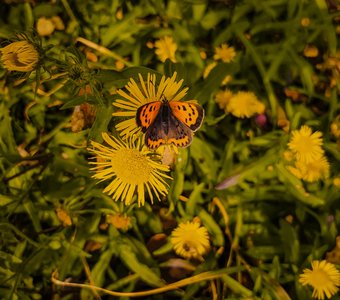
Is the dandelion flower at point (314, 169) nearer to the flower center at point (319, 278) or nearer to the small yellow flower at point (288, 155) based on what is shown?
the small yellow flower at point (288, 155)

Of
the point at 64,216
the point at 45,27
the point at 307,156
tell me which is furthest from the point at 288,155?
the point at 45,27

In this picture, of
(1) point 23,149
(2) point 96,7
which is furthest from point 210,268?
(2) point 96,7

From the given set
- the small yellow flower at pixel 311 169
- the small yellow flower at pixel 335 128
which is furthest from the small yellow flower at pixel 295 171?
the small yellow flower at pixel 335 128

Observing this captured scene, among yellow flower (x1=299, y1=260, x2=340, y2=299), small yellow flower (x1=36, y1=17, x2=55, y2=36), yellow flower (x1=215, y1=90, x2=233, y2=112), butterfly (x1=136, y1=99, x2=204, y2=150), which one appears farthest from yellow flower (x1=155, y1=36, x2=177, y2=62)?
yellow flower (x1=299, y1=260, x2=340, y2=299)

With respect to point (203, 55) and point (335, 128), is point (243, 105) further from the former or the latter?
point (335, 128)

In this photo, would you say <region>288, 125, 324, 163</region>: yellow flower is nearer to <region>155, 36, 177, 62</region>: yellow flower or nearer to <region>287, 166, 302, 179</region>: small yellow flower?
<region>287, 166, 302, 179</region>: small yellow flower

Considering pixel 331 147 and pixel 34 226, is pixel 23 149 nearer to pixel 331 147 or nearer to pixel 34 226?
pixel 34 226
